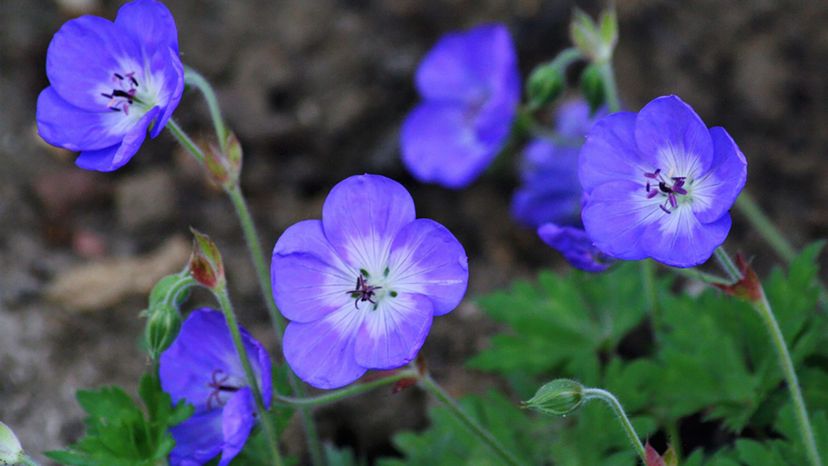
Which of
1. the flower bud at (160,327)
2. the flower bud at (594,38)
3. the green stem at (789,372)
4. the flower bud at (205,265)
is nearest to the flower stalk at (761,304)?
the green stem at (789,372)

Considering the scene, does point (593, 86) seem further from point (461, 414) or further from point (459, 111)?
point (461, 414)

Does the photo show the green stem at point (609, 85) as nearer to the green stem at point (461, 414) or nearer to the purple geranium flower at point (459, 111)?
the purple geranium flower at point (459, 111)

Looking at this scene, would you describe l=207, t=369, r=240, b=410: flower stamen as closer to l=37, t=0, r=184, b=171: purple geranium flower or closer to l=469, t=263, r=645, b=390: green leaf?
l=37, t=0, r=184, b=171: purple geranium flower

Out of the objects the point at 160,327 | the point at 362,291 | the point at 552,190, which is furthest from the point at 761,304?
the point at 552,190

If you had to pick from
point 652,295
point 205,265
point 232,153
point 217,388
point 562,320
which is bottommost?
point 562,320

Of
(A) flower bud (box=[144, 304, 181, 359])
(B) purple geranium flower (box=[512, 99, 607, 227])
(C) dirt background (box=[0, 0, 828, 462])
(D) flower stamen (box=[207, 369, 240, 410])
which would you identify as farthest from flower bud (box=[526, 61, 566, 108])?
(A) flower bud (box=[144, 304, 181, 359])

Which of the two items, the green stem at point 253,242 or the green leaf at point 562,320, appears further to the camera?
the green leaf at point 562,320
